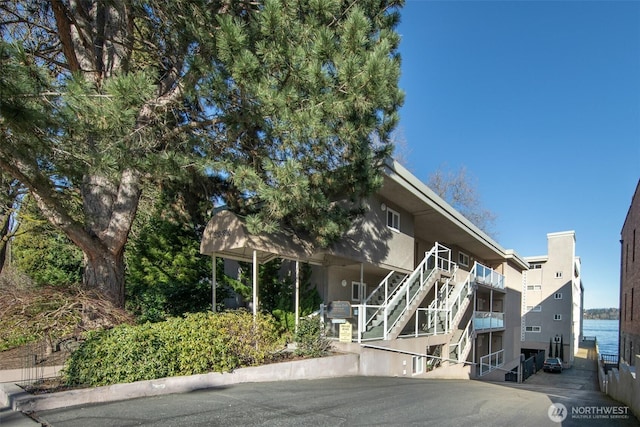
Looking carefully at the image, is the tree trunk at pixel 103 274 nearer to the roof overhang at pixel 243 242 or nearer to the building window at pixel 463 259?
the roof overhang at pixel 243 242

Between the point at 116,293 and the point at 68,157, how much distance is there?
373 centimetres

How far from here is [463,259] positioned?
25.7 m

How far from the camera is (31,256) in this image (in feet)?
63.9

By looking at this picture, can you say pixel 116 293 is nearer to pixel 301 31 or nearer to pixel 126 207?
pixel 126 207

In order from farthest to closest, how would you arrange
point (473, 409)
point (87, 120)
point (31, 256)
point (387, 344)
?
point (31, 256) → point (387, 344) → point (473, 409) → point (87, 120)

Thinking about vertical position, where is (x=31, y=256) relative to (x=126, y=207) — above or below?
below

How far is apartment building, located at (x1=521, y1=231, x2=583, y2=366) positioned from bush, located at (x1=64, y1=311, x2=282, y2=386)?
41.8 meters

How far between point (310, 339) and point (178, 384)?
13.0 feet

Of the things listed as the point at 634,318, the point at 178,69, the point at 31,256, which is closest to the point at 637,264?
the point at 634,318

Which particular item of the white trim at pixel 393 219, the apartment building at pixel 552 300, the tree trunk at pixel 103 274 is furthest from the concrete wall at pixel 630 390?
the apartment building at pixel 552 300

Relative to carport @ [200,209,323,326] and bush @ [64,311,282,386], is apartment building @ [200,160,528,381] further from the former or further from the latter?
bush @ [64,311,282,386]

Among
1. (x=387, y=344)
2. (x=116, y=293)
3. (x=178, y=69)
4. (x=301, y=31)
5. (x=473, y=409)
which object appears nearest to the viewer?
(x=473, y=409)

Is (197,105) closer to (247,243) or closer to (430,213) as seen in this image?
(247,243)

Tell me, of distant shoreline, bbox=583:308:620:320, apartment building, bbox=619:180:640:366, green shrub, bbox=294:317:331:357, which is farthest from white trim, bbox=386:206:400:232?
distant shoreline, bbox=583:308:620:320
